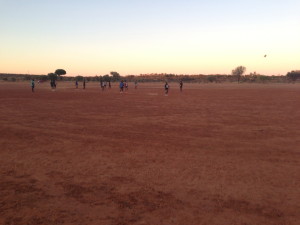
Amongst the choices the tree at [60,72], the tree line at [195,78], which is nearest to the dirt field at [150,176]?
the tree line at [195,78]

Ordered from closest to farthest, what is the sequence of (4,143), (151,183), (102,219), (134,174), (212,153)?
(102,219) < (151,183) < (134,174) < (212,153) < (4,143)

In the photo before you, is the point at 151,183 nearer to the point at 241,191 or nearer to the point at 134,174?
the point at 134,174

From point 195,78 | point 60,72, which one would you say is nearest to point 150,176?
point 195,78

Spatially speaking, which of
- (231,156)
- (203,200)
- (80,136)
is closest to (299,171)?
(231,156)

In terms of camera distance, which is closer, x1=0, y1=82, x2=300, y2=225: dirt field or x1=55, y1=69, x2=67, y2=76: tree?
A: x1=0, y1=82, x2=300, y2=225: dirt field

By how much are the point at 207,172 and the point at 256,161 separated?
5.41 feet

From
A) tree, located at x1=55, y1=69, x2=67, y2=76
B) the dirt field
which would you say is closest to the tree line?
tree, located at x1=55, y1=69, x2=67, y2=76

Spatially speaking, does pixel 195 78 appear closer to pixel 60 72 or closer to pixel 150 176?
pixel 60 72

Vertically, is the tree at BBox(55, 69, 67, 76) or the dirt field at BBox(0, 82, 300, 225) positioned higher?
the tree at BBox(55, 69, 67, 76)

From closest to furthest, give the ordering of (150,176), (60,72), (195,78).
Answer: (150,176) → (195,78) → (60,72)

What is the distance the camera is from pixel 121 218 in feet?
15.9

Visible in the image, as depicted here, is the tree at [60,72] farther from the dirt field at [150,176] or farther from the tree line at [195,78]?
the dirt field at [150,176]

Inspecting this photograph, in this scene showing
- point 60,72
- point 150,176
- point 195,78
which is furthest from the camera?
point 60,72

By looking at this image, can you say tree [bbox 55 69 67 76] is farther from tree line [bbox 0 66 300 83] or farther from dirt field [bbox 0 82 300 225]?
dirt field [bbox 0 82 300 225]
